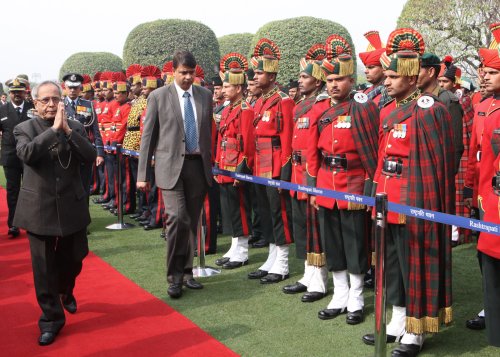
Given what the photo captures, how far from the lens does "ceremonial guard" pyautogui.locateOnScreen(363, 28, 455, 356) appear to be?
12.5 feet

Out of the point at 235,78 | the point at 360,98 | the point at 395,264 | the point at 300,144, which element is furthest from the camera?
the point at 235,78

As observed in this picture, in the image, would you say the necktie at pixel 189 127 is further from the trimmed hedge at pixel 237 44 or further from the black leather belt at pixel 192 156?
the trimmed hedge at pixel 237 44

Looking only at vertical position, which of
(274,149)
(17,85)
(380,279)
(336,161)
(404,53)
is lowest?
(380,279)

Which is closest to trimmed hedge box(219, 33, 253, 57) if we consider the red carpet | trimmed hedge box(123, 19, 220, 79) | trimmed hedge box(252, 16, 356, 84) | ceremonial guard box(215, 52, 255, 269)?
trimmed hedge box(123, 19, 220, 79)

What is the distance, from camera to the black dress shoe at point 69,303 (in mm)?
4836

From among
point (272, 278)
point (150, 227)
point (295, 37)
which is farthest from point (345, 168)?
point (295, 37)

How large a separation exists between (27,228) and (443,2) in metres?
16.3

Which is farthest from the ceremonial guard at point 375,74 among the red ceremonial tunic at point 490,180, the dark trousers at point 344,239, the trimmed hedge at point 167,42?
the trimmed hedge at point 167,42

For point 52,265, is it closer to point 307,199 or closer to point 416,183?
point 307,199

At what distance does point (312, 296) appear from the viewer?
5070 millimetres

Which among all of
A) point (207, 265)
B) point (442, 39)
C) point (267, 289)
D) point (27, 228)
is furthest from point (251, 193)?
point (442, 39)

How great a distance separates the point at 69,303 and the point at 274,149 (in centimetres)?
225

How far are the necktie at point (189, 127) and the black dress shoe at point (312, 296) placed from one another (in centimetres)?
158

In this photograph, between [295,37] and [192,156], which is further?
[295,37]
